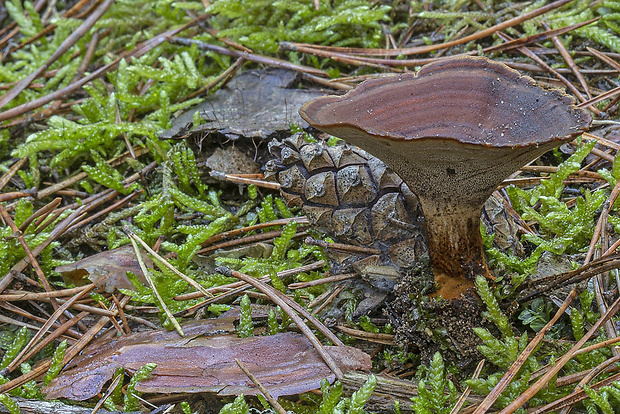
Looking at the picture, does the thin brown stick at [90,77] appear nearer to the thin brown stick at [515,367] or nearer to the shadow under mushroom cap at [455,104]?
the shadow under mushroom cap at [455,104]

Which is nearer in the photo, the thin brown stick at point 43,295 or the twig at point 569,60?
the thin brown stick at point 43,295

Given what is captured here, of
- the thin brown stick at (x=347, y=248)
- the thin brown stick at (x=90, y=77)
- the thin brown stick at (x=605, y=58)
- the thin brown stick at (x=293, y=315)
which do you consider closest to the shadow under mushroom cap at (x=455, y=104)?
the thin brown stick at (x=347, y=248)

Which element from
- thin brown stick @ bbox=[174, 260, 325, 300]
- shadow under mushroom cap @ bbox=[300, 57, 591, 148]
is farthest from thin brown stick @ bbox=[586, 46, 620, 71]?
thin brown stick @ bbox=[174, 260, 325, 300]

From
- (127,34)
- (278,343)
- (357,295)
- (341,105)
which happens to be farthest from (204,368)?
(127,34)

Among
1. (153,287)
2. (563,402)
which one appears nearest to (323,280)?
(153,287)

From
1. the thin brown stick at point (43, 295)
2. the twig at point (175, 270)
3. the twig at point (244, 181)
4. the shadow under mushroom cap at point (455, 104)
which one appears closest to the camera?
the shadow under mushroom cap at point (455, 104)

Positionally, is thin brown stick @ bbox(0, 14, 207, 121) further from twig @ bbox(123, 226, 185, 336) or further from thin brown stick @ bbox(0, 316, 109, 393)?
thin brown stick @ bbox(0, 316, 109, 393)

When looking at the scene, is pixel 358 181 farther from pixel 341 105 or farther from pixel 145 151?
pixel 145 151
